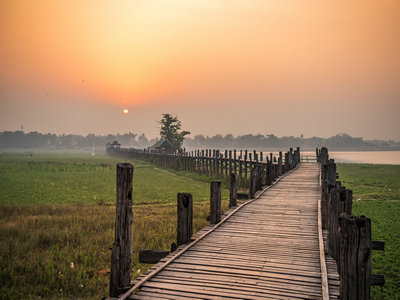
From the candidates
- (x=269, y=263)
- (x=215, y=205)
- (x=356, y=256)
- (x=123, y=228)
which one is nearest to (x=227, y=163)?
(x=215, y=205)

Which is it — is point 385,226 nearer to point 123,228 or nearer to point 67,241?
point 67,241

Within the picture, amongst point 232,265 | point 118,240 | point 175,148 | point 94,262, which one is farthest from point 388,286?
point 175,148

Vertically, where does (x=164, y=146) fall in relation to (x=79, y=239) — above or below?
above

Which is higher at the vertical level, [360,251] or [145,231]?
[360,251]

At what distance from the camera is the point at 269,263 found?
19.2ft

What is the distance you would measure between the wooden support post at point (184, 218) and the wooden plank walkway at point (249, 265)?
29 centimetres

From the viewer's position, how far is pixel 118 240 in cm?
526

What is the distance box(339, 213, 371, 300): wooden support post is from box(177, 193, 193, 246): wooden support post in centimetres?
339

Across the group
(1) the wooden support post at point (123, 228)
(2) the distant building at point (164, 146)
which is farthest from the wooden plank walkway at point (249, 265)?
(2) the distant building at point (164, 146)

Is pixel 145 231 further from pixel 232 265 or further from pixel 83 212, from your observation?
pixel 232 265

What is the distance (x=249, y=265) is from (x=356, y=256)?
209 cm

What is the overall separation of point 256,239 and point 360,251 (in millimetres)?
3472

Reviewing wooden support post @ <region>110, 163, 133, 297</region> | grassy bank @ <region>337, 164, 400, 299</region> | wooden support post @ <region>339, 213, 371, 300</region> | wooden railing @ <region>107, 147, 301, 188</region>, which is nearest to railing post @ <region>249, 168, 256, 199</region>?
wooden railing @ <region>107, 147, 301, 188</region>

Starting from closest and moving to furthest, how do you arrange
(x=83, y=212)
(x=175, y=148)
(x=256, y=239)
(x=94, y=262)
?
(x=256, y=239) → (x=94, y=262) → (x=83, y=212) → (x=175, y=148)
